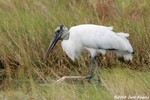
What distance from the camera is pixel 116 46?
682 cm

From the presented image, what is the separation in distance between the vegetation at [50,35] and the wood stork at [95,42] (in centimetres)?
18

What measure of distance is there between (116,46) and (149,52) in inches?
22.4

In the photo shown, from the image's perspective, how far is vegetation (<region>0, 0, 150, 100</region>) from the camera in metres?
6.40

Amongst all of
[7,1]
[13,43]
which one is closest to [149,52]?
[13,43]

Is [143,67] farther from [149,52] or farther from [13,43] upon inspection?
[13,43]

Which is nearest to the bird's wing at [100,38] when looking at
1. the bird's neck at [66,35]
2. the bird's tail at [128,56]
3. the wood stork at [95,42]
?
the wood stork at [95,42]

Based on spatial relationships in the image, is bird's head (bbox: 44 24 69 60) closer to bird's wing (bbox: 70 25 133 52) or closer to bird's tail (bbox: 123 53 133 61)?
bird's wing (bbox: 70 25 133 52)

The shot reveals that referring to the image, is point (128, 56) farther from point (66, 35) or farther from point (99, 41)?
point (66, 35)

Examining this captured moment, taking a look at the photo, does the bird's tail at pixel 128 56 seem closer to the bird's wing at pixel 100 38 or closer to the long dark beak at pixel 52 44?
the bird's wing at pixel 100 38

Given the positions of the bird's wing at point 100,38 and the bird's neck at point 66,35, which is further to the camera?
the bird's neck at point 66,35

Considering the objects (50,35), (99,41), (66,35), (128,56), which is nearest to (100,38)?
(99,41)

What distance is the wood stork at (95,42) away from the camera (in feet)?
22.3

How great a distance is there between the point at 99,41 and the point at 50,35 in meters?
0.84

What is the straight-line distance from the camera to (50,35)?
7.48m
